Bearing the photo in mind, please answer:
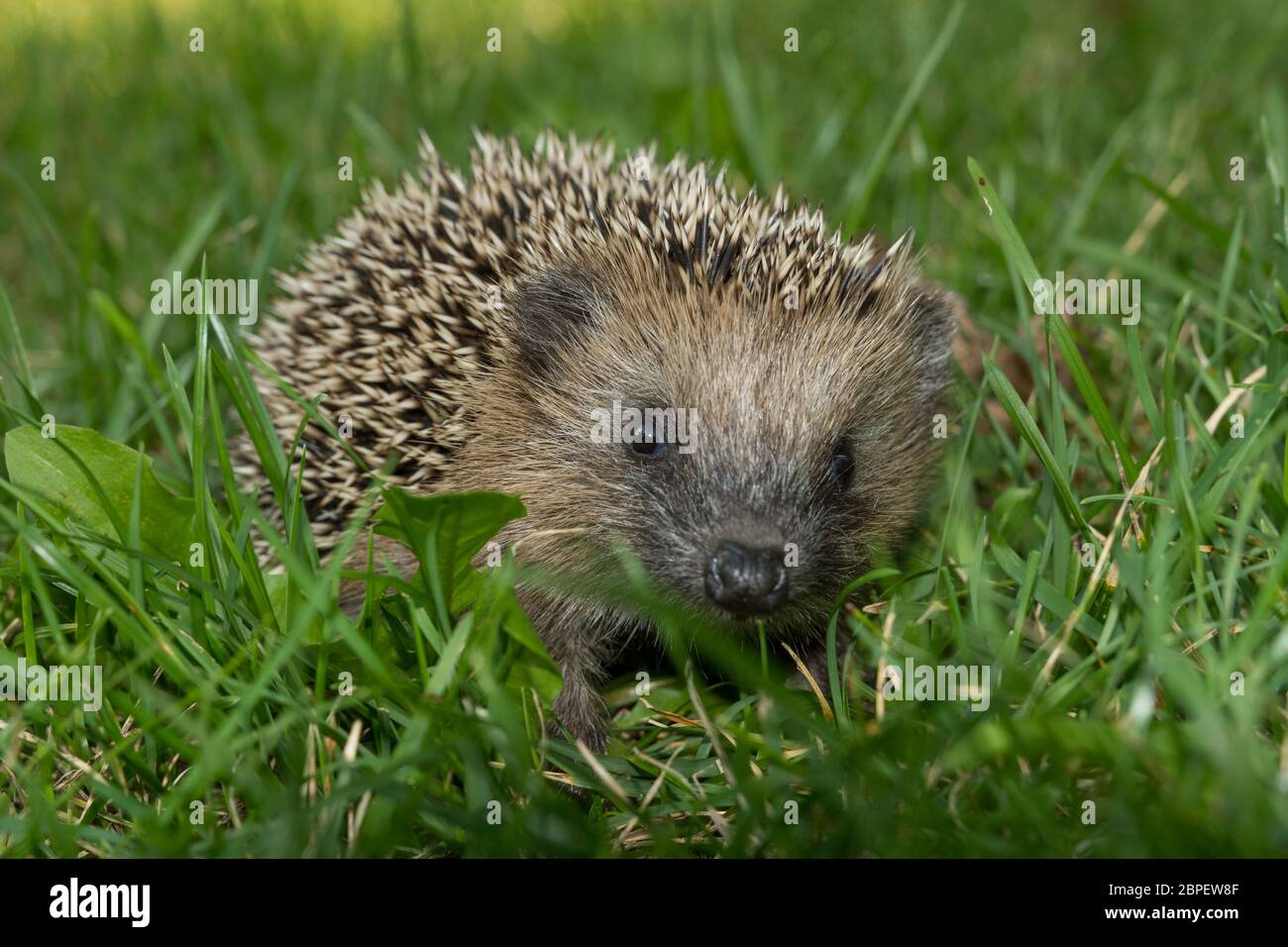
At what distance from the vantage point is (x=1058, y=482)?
352cm

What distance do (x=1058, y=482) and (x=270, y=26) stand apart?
246 inches

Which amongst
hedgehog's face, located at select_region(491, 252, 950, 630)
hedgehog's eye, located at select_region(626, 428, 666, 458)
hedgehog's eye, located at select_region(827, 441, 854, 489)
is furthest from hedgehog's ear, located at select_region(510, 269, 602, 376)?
hedgehog's eye, located at select_region(827, 441, 854, 489)

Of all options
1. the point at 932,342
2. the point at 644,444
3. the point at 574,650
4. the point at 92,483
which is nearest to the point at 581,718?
the point at 574,650

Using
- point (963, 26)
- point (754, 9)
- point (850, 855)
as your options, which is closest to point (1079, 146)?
point (963, 26)

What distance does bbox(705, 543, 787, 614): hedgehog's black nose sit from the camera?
3324 millimetres

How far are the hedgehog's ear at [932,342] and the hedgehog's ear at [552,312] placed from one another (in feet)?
3.81

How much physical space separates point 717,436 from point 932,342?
106 cm

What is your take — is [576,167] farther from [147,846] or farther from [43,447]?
[147,846]

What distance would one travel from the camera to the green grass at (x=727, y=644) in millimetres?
2693

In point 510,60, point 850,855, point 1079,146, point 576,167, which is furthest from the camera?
point 510,60

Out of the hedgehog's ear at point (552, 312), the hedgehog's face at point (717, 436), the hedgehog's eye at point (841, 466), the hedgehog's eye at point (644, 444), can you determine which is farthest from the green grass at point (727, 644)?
the hedgehog's ear at point (552, 312)

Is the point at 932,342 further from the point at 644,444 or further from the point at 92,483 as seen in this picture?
the point at 92,483

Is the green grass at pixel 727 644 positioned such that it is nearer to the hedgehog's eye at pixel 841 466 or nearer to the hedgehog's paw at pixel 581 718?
the hedgehog's paw at pixel 581 718

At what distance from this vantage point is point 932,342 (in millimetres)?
4184
